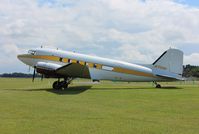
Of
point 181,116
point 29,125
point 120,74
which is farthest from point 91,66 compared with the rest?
point 29,125

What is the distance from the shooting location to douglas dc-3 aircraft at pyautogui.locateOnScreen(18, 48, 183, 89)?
27.0m

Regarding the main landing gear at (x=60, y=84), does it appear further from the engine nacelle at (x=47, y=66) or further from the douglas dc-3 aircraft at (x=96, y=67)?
the engine nacelle at (x=47, y=66)

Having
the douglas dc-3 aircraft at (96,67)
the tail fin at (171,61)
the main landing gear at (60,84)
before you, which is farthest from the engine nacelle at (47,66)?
the tail fin at (171,61)

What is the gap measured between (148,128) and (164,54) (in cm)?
2403

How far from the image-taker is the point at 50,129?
8.80 metres

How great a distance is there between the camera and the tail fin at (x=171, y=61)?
1262 inches

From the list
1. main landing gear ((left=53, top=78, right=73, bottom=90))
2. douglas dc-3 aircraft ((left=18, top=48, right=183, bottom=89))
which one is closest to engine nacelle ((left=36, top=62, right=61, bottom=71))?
douglas dc-3 aircraft ((left=18, top=48, right=183, bottom=89))

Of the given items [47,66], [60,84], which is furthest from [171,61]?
[47,66]

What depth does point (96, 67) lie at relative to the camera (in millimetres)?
29766

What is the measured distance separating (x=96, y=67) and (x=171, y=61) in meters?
7.87

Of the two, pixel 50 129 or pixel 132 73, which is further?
pixel 132 73

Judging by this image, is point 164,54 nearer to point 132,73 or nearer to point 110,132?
A: point 132,73

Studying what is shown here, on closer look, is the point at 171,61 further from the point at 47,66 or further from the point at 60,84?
the point at 47,66

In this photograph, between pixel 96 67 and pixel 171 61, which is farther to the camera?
pixel 171 61
